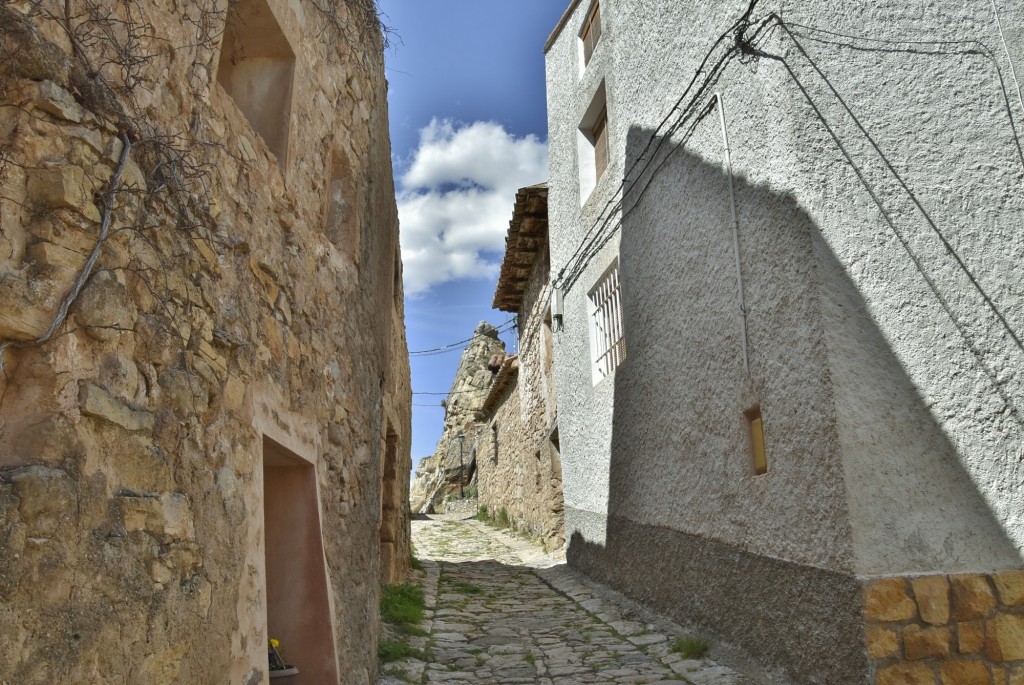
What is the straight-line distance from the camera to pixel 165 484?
226 centimetres

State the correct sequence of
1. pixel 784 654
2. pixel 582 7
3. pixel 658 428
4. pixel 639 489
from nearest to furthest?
pixel 784 654 < pixel 658 428 < pixel 639 489 < pixel 582 7

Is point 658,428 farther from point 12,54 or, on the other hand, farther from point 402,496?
point 12,54

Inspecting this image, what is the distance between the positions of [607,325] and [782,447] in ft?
13.0

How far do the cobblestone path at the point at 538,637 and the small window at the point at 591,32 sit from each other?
616 centimetres

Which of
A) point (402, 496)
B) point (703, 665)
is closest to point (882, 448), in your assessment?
point (703, 665)

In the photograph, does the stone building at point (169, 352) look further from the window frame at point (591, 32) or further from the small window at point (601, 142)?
the window frame at point (591, 32)

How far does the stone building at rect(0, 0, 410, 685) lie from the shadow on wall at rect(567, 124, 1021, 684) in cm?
245

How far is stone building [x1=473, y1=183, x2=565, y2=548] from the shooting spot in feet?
37.6

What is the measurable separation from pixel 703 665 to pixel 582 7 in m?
8.01

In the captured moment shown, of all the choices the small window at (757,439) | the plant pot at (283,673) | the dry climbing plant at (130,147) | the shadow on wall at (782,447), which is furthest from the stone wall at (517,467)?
the dry climbing plant at (130,147)

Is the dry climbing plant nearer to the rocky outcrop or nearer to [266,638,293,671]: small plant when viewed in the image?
[266,638,293,671]: small plant

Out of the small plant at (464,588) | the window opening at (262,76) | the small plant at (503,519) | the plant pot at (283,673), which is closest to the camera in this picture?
the plant pot at (283,673)

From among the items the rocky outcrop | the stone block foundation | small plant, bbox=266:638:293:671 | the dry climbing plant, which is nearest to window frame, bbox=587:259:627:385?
the stone block foundation

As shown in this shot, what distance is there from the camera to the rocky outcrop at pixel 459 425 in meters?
25.9
